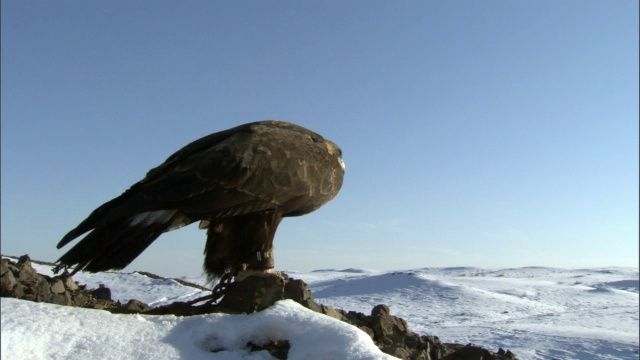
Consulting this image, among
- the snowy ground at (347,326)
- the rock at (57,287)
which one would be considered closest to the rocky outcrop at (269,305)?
the rock at (57,287)

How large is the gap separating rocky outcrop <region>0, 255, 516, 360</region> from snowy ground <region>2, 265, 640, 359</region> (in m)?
0.19

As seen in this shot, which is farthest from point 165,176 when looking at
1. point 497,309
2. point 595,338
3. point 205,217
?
point 497,309

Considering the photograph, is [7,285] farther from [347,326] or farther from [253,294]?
[347,326]

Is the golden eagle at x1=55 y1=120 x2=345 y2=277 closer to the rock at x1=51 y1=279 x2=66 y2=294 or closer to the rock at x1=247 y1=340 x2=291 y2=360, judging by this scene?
the rock at x1=51 y1=279 x2=66 y2=294

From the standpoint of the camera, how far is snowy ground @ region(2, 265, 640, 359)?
8.45 ft

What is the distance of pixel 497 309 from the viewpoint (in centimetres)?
1158

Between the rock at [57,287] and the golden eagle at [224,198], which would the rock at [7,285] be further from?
the rock at [57,287]

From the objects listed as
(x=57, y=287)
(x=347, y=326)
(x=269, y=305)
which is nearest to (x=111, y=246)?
(x=57, y=287)

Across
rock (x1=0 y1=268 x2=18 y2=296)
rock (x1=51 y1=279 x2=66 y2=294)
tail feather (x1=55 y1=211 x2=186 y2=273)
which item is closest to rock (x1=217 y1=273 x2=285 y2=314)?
tail feather (x1=55 y1=211 x2=186 y2=273)

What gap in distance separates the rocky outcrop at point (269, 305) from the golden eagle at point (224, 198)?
279mm

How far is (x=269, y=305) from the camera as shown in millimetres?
3363

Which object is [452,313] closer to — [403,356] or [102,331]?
[403,356]

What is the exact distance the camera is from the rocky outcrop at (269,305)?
10.3 ft

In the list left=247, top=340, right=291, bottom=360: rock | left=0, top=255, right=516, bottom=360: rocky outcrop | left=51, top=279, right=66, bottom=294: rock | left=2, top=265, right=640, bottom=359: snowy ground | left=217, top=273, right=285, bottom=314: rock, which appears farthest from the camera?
left=51, top=279, right=66, bottom=294: rock
